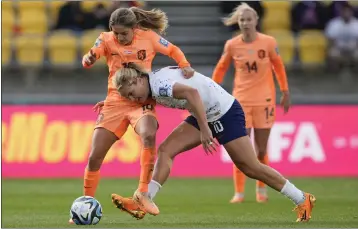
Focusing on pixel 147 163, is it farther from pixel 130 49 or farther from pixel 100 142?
pixel 130 49

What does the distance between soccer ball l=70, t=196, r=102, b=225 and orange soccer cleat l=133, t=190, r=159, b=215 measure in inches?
16.5

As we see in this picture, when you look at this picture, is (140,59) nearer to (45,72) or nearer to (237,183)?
(237,183)

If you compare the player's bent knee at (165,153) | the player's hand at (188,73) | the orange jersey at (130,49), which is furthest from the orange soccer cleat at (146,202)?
the player's hand at (188,73)

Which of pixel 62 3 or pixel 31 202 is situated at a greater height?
pixel 62 3

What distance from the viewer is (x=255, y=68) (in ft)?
42.1

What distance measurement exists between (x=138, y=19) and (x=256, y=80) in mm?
2961

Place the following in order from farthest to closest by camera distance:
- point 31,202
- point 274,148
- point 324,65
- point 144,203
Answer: point 324,65 < point 274,148 < point 31,202 < point 144,203

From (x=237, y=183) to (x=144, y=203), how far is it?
10.4 feet

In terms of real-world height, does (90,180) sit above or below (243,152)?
below

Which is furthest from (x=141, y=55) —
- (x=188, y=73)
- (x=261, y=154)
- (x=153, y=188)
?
(x=261, y=154)

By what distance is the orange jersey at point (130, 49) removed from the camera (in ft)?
33.7

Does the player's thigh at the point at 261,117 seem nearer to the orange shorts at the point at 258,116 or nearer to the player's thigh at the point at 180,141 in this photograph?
the orange shorts at the point at 258,116

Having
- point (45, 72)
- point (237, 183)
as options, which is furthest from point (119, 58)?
Result: point (45, 72)

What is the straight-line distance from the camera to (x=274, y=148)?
16844 millimetres
